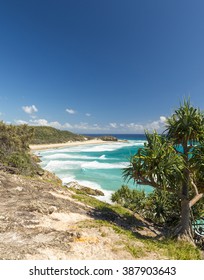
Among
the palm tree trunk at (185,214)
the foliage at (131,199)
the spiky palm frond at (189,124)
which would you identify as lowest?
the foliage at (131,199)

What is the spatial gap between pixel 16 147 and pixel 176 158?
25.9 m

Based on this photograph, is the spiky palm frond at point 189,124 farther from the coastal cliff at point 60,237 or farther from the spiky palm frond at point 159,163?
the coastal cliff at point 60,237

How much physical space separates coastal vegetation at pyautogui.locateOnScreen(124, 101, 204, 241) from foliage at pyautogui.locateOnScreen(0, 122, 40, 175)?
16352 mm

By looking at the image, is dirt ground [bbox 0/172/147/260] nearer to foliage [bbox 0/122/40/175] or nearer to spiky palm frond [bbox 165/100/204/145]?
spiky palm frond [bbox 165/100/204/145]

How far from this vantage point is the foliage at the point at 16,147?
21750mm

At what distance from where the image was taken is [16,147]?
93.3ft

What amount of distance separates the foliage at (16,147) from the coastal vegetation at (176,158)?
1635 cm

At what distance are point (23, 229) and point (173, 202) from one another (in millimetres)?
9765

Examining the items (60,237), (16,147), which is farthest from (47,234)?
(16,147)

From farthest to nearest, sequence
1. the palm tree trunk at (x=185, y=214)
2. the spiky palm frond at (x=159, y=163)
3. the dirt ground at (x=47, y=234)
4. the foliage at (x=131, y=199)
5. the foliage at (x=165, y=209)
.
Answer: the foliage at (x=131, y=199), the foliage at (x=165, y=209), the palm tree trunk at (x=185, y=214), the spiky palm frond at (x=159, y=163), the dirt ground at (x=47, y=234)

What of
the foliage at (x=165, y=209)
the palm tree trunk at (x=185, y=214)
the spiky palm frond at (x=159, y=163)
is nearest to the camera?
the spiky palm frond at (x=159, y=163)

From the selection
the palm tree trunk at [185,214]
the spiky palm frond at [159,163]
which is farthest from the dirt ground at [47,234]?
the palm tree trunk at [185,214]

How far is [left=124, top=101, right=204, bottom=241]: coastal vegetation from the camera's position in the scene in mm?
8461
